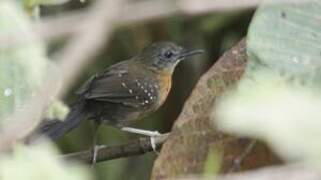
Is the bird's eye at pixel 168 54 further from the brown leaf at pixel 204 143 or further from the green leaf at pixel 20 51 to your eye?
the green leaf at pixel 20 51

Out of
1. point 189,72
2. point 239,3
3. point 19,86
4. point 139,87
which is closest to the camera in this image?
point 239,3

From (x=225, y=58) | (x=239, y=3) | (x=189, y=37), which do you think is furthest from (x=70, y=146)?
(x=239, y=3)

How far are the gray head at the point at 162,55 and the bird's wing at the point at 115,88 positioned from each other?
0.52 meters

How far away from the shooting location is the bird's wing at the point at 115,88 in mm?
4613

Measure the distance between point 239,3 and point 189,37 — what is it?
15.6ft

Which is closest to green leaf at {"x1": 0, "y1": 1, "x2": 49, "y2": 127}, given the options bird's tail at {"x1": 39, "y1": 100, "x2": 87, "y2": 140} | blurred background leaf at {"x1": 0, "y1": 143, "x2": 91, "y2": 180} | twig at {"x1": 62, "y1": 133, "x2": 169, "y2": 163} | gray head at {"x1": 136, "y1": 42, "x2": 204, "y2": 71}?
blurred background leaf at {"x1": 0, "y1": 143, "x2": 91, "y2": 180}

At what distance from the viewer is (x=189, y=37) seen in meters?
5.81

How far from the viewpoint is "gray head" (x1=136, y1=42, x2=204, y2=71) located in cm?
550

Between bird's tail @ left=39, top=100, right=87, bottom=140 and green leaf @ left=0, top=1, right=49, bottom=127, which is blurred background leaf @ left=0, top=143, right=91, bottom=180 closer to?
green leaf @ left=0, top=1, right=49, bottom=127

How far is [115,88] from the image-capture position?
481cm

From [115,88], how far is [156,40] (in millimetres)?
1130

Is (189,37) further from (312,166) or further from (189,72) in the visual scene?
(312,166)

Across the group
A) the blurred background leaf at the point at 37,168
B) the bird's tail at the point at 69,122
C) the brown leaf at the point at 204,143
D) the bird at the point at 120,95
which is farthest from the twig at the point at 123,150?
Answer: the blurred background leaf at the point at 37,168

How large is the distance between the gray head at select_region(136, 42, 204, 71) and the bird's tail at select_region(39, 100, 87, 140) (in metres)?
1.00
